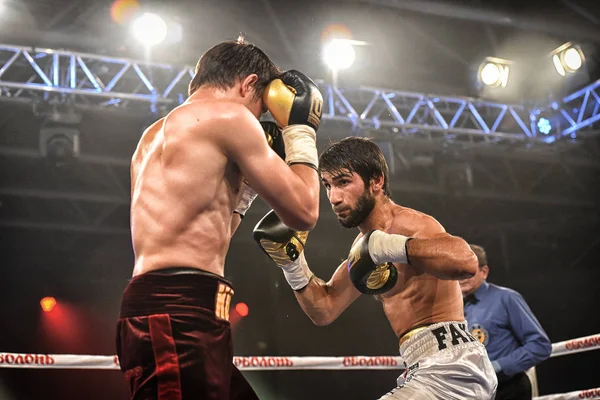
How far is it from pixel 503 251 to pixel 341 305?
5219 mm

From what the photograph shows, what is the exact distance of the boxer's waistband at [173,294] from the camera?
56.9 inches

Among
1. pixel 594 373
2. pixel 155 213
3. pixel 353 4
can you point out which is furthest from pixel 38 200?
pixel 594 373

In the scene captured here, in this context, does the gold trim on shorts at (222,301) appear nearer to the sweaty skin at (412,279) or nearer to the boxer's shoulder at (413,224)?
the sweaty skin at (412,279)

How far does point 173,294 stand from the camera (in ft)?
4.75

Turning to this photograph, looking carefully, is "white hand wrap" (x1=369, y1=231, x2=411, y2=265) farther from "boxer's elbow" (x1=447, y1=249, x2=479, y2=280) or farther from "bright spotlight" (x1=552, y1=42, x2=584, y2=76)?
"bright spotlight" (x1=552, y1=42, x2=584, y2=76)

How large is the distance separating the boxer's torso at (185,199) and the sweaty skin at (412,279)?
2.43 ft

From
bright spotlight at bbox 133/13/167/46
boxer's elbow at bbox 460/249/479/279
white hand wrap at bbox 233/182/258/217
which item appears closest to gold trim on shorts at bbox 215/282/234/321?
white hand wrap at bbox 233/182/258/217

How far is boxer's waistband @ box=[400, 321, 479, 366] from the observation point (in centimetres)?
212

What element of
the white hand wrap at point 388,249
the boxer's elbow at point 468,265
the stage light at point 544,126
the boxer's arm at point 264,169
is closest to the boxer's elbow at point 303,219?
the boxer's arm at point 264,169

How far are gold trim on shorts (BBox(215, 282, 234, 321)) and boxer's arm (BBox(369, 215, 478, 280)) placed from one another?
0.68 meters

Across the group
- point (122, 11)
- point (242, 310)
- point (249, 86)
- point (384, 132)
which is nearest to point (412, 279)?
point (249, 86)

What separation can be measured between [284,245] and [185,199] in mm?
840

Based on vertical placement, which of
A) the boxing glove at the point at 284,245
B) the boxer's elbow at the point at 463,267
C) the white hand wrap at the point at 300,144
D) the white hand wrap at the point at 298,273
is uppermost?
the white hand wrap at the point at 300,144

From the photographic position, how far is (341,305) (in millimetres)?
2545
